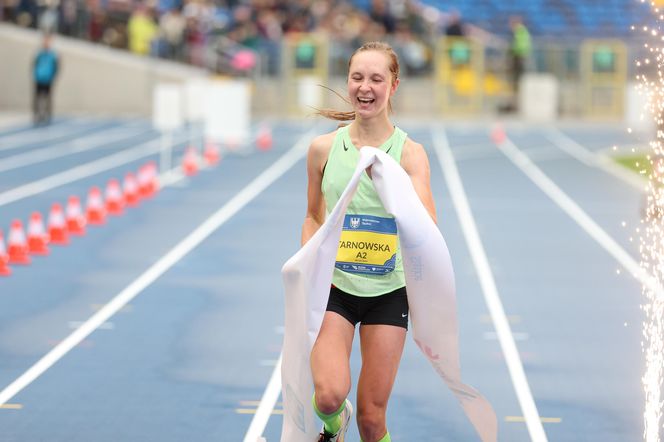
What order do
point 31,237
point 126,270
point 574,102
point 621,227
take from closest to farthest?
point 126,270, point 31,237, point 621,227, point 574,102

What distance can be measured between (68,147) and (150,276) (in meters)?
14.7

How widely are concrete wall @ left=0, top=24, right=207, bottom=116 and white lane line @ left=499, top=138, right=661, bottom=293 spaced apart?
37.5 feet

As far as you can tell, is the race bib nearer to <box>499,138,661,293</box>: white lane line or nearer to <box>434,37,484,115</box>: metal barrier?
<box>499,138,661,293</box>: white lane line

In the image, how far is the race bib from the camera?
5.87m

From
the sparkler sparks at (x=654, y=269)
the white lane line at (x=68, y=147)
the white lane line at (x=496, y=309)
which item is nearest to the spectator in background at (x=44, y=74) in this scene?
the white lane line at (x=68, y=147)

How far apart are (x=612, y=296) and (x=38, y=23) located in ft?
88.0

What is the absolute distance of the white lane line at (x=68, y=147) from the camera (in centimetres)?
2345

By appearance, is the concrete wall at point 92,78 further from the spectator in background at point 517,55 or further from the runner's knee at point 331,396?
the runner's knee at point 331,396

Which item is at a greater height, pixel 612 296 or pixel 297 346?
pixel 297 346

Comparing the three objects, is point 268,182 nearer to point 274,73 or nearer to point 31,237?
point 31,237

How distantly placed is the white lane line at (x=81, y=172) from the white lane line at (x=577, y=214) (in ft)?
22.3

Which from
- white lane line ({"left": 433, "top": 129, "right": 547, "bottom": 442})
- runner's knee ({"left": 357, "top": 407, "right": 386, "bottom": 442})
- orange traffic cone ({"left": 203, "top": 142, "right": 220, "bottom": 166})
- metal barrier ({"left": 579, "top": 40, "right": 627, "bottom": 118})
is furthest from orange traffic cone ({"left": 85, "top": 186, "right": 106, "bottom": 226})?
metal barrier ({"left": 579, "top": 40, "right": 627, "bottom": 118})

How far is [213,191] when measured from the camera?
2005 centimetres

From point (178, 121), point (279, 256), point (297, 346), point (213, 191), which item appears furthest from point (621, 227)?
point (297, 346)
